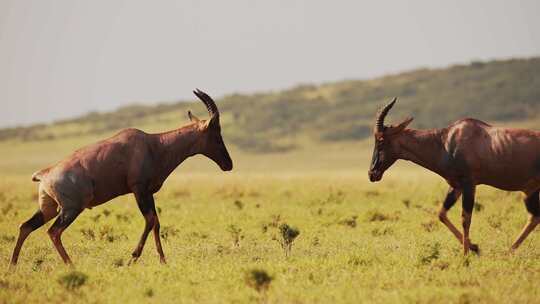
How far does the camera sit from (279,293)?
38.2 ft

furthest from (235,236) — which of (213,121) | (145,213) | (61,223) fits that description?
(61,223)

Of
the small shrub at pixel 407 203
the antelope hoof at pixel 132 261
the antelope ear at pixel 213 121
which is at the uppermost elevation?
the antelope ear at pixel 213 121

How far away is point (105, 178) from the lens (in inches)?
565

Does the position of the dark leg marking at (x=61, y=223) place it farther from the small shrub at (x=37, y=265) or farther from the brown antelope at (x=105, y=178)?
the small shrub at (x=37, y=265)

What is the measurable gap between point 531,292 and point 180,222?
37.8ft

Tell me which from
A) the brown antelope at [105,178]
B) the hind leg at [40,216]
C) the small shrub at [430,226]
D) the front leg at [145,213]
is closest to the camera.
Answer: the brown antelope at [105,178]

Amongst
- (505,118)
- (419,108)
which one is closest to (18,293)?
(505,118)

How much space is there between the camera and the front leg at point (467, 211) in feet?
48.8

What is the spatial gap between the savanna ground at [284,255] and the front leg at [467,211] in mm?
263

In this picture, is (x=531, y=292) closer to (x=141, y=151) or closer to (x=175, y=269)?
(x=175, y=269)

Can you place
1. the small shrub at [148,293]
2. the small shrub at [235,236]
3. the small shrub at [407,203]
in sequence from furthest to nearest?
the small shrub at [407,203], the small shrub at [235,236], the small shrub at [148,293]

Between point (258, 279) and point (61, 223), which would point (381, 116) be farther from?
point (61, 223)

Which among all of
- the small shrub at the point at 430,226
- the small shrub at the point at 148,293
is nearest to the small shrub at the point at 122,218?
the small shrub at the point at 430,226

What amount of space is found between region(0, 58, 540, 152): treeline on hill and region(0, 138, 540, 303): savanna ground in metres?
76.5
